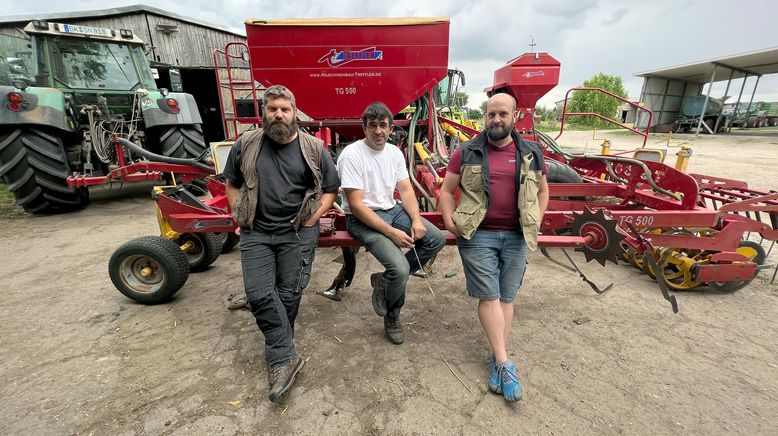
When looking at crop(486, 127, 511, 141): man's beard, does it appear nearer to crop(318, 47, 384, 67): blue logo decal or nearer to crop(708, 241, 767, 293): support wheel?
crop(318, 47, 384, 67): blue logo decal

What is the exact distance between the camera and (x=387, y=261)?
2.15 meters

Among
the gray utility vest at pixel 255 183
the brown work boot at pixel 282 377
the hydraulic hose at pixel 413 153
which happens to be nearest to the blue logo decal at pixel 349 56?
the hydraulic hose at pixel 413 153

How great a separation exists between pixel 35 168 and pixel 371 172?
5.56 metres

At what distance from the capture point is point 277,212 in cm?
202

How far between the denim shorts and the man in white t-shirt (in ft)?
1.11

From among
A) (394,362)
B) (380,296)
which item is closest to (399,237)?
(380,296)

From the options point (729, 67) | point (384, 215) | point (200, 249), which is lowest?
point (200, 249)

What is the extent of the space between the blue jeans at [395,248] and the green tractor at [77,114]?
11.7 feet

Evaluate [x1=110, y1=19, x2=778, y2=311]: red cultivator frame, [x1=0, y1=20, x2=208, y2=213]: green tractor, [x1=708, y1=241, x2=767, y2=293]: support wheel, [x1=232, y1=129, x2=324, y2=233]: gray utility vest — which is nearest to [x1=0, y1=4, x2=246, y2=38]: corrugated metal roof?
[x1=0, y1=20, x2=208, y2=213]: green tractor

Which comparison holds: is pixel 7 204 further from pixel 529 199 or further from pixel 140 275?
pixel 529 199

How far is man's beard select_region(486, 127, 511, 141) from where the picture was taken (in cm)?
190

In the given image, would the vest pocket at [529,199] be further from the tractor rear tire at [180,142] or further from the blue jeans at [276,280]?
the tractor rear tire at [180,142]

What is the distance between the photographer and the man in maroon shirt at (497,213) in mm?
1925

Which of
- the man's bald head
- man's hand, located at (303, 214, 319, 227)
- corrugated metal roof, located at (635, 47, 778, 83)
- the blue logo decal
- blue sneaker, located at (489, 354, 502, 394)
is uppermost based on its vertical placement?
corrugated metal roof, located at (635, 47, 778, 83)
